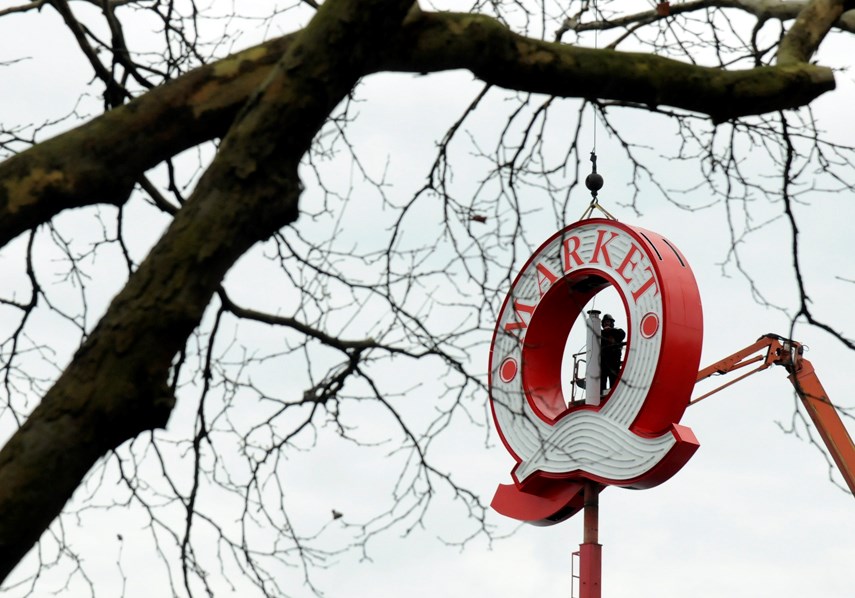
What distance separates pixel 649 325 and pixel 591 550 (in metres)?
3.63

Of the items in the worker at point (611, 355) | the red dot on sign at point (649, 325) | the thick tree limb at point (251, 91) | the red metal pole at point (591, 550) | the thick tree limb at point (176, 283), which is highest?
the worker at point (611, 355)

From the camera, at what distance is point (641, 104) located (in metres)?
4.75

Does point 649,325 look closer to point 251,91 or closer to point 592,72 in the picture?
point 592,72

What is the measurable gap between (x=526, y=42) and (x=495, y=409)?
580 inches

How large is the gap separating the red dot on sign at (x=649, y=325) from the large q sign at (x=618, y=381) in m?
0.01

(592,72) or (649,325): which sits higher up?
(649,325)

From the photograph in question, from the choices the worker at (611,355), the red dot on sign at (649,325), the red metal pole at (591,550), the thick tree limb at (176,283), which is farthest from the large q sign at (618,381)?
the thick tree limb at (176,283)

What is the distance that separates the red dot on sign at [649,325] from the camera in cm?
1571

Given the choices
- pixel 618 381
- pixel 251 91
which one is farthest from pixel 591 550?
pixel 251 91

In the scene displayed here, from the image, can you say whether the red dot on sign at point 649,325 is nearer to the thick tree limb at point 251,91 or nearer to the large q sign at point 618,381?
the large q sign at point 618,381

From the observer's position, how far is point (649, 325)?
52.0ft

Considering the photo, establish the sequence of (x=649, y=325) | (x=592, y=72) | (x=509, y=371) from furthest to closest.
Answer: (x=509, y=371) → (x=649, y=325) → (x=592, y=72)

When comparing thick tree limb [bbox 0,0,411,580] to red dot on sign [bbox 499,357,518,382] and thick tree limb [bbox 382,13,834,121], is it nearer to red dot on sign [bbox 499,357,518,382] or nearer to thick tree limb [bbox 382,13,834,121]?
thick tree limb [bbox 382,13,834,121]

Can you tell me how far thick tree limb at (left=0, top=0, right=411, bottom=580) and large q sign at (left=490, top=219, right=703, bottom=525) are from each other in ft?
35.8
